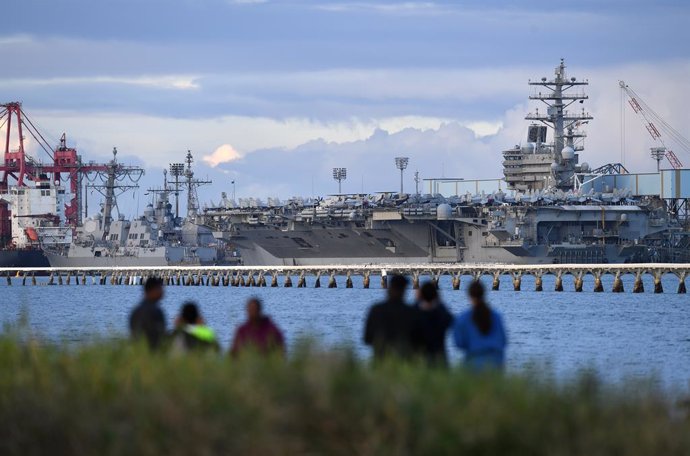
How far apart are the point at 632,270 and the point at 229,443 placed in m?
55.3

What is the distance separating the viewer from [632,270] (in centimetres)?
6322

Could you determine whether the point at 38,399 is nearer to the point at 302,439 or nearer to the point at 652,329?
the point at 302,439

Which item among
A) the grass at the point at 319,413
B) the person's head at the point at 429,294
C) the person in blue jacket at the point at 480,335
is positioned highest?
the person's head at the point at 429,294

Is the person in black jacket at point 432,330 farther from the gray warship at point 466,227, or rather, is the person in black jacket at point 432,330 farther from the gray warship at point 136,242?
the gray warship at point 136,242

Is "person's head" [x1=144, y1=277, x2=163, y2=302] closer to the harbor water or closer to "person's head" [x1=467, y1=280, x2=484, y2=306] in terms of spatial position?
the harbor water

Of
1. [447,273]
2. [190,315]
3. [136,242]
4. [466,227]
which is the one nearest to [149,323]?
[190,315]

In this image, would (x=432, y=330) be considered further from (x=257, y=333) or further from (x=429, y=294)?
(x=257, y=333)

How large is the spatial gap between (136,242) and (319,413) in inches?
4172

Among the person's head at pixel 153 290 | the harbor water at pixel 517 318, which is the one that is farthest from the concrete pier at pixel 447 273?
the person's head at pixel 153 290

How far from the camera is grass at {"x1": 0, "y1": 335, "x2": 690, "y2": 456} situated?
9.54m

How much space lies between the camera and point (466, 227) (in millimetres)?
99312

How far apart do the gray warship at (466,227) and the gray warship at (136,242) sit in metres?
8.33

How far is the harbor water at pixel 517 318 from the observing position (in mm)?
28041

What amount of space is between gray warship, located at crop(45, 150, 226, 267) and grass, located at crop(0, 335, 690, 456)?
101 m
